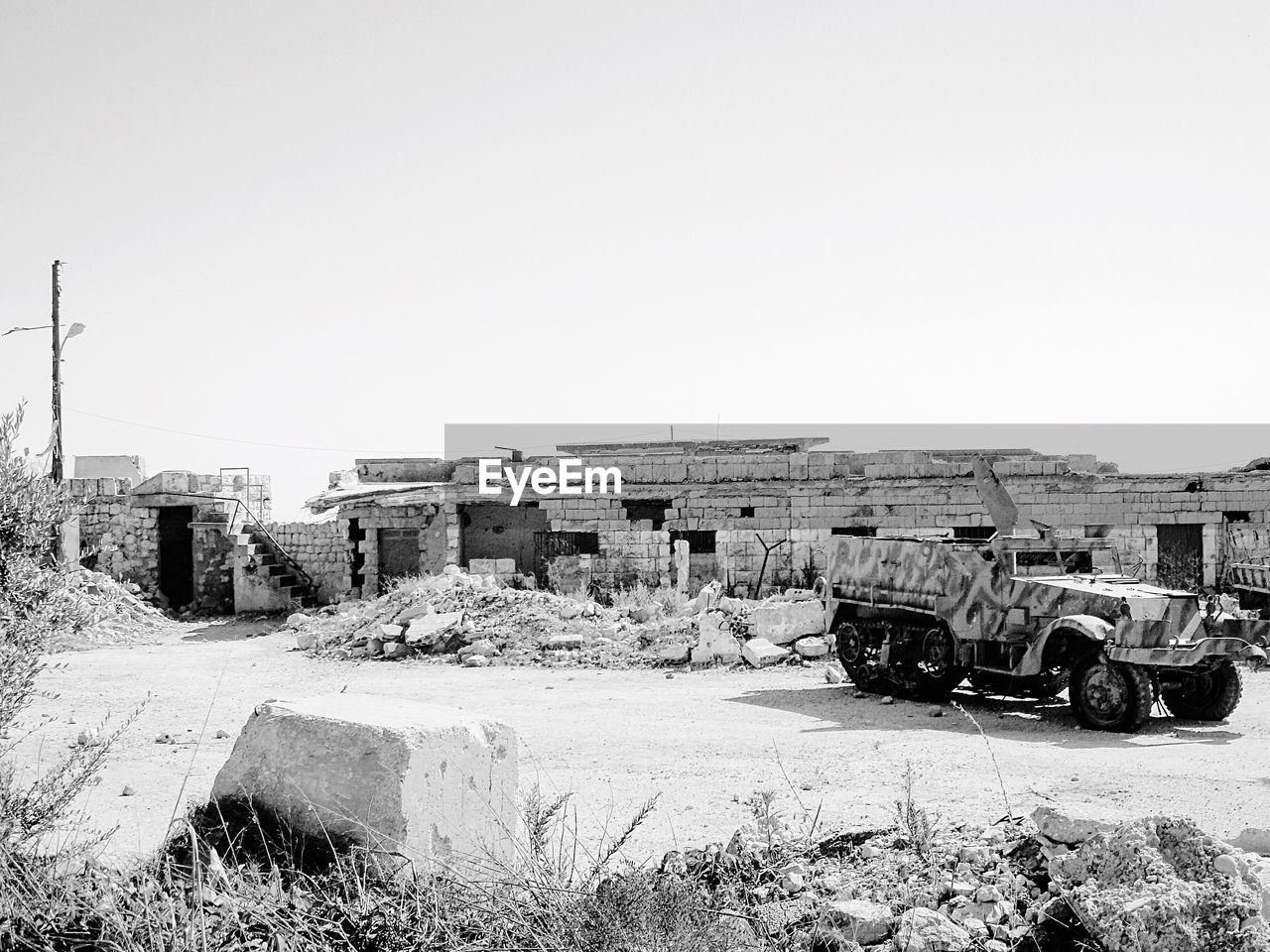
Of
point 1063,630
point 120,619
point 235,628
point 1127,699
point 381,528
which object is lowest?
point 235,628

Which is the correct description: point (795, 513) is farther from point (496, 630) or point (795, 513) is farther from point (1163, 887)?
point (1163, 887)

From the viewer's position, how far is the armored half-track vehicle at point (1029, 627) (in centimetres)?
962

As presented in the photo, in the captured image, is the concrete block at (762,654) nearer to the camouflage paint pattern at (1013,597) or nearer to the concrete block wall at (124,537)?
the camouflage paint pattern at (1013,597)

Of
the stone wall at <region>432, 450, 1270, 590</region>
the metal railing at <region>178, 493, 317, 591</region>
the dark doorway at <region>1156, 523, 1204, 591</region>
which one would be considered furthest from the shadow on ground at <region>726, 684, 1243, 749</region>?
the metal railing at <region>178, 493, 317, 591</region>

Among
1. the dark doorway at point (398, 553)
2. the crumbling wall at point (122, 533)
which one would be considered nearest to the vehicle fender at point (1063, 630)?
the dark doorway at point (398, 553)

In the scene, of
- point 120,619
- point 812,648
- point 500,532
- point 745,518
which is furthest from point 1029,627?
point 120,619

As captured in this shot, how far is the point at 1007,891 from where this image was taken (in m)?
4.77

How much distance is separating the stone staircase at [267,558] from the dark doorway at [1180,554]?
16006 mm

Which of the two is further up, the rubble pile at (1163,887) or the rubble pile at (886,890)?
the rubble pile at (1163,887)

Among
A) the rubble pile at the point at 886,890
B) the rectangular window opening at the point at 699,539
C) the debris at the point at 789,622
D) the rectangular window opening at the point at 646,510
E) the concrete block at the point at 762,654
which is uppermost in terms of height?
the rectangular window opening at the point at 646,510

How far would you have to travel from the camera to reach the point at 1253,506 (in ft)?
64.5

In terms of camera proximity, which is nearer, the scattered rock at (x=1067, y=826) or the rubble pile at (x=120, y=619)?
the scattered rock at (x=1067, y=826)

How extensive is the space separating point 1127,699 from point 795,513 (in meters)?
10.6

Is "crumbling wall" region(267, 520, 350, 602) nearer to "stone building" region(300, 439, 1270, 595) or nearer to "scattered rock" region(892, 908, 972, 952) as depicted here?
"stone building" region(300, 439, 1270, 595)
